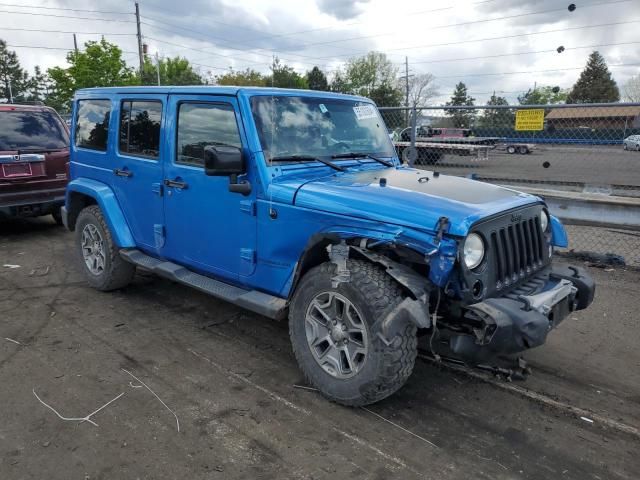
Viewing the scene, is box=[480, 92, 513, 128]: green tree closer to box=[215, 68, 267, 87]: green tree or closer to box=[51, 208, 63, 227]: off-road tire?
box=[51, 208, 63, 227]: off-road tire

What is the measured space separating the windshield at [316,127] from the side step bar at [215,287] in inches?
41.0

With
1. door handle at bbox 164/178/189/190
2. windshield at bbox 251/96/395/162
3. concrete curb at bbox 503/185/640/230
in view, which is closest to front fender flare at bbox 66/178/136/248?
door handle at bbox 164/178/189/190

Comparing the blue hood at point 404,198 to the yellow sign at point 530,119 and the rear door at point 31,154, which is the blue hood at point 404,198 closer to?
the yellow sign at point 530,119

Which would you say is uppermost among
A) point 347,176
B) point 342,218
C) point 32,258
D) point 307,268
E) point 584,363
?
point 347,176

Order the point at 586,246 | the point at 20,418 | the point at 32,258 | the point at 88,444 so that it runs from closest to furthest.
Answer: the point at 88,444 → the point at 20,418 → the point at 32,258 → the point at 586,246

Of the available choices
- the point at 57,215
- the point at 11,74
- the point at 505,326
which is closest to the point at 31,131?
the point at 57,215

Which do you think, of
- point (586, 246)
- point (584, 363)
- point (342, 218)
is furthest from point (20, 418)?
point (586, 246)

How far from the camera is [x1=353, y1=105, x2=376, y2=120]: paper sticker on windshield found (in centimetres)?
456

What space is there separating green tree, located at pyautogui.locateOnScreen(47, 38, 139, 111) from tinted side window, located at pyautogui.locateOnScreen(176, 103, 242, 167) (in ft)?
106

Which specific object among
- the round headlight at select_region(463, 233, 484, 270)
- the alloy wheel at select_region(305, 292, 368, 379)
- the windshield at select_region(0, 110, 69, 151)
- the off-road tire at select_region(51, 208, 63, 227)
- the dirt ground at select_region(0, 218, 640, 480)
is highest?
the windshield at select_region(0, 110, 69, 151)

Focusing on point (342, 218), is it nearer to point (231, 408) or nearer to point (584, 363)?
point (231, 408)

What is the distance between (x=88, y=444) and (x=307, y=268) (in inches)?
66.6

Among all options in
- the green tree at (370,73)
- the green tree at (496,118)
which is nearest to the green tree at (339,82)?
the green tree at (370,73)

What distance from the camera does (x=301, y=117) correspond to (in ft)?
13.3
